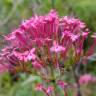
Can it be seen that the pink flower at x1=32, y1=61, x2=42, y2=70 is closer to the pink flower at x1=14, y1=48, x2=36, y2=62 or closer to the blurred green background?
the pink flower at x1=14, y1=48, x2=36, y2=62

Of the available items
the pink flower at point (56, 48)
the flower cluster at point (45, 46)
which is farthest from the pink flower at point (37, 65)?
the pink flower at point (56, 48)

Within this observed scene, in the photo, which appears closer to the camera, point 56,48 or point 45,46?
point 56,48

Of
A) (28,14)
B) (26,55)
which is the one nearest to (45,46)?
(26,55)

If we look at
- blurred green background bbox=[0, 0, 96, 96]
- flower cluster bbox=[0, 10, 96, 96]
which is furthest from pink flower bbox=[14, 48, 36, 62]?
blurred green background bbox=[0, 0, 96, 96]

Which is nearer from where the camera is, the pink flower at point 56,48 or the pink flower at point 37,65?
the pink flower at point 56,48

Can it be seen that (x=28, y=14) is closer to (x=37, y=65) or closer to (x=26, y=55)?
(x=37, y=65)

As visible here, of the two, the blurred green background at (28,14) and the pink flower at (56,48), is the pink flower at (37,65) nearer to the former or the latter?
the pink flower at (56,48)

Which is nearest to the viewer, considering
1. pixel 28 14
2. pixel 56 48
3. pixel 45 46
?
pixel 56 48

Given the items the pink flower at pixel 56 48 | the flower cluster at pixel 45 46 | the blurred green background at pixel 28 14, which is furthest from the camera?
the blurred green background at pixel 28 14

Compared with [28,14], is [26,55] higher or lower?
A: lower
